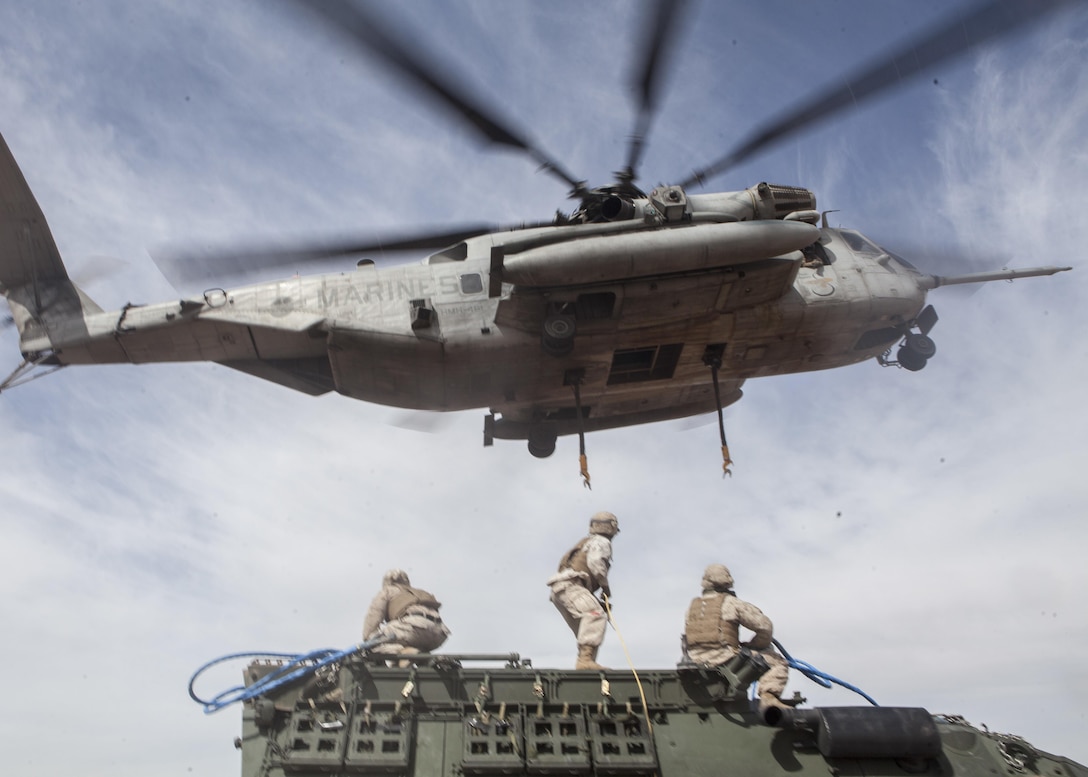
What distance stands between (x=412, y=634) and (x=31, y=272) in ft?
24.1

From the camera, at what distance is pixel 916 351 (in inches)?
444

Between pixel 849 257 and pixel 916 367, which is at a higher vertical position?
pixel 849 257

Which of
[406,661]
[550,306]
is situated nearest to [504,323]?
[550,306]

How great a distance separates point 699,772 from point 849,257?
23.8ft

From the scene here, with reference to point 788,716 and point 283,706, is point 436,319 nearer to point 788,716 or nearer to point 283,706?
point 283,706

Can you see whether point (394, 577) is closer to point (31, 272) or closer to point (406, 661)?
point (406, 661)

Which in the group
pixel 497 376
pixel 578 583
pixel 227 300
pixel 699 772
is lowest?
pixel 699 772

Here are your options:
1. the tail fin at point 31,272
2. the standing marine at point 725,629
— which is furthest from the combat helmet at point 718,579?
the tail fin at point 31,272

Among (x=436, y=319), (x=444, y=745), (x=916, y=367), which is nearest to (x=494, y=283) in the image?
Answer: (x=436, y=319)

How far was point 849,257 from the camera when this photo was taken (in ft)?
36.4

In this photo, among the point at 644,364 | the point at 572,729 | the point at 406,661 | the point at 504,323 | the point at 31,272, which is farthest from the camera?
the point at 644,364

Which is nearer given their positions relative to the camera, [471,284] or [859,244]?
[471,284]

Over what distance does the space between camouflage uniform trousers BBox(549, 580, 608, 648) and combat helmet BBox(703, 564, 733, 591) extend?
1142 millimetres

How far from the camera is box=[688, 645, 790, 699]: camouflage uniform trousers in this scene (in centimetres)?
755
